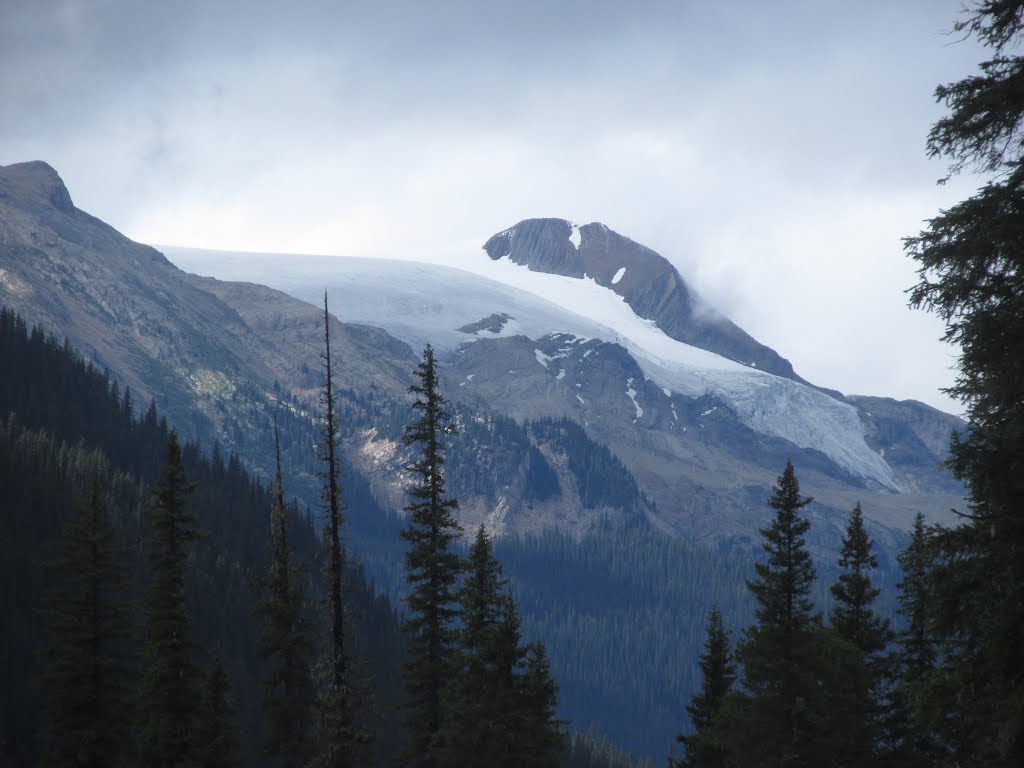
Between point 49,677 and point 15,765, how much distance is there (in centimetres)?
4392

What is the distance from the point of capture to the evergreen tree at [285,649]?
3228 cm

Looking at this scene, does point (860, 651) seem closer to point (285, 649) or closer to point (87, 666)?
point (285, 649)

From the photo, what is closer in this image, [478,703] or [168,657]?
[478,703]

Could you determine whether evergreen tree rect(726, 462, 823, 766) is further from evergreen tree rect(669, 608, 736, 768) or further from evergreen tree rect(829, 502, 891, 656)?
evergreen tree rect(669, 608, 736, 768)

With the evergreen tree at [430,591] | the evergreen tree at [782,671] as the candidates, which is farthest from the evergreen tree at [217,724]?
the evergreen tree at [782,671]

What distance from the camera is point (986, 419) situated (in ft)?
49.3

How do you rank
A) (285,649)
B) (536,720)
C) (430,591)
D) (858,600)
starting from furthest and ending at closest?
1. (285,649)
2. (430,591)
3. (858,600)
4. (536,720)

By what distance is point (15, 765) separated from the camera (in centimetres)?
6906

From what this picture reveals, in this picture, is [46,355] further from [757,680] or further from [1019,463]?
[1019,463]

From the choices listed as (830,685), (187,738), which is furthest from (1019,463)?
(187,738)

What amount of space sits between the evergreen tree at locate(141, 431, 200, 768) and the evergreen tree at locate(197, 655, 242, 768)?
433 mm

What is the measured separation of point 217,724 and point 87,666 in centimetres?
473

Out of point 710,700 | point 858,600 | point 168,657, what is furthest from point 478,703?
point 710,700

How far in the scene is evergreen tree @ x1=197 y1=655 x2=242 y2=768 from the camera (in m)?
33.1
